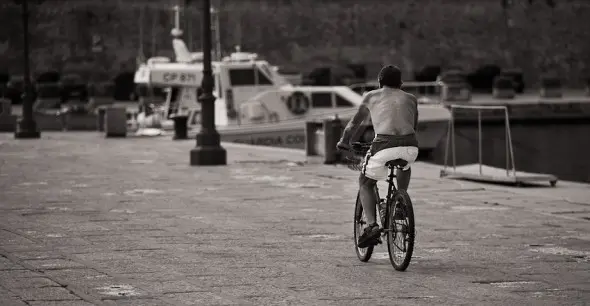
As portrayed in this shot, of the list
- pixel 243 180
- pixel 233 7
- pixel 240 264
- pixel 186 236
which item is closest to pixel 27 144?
pixel 243 180

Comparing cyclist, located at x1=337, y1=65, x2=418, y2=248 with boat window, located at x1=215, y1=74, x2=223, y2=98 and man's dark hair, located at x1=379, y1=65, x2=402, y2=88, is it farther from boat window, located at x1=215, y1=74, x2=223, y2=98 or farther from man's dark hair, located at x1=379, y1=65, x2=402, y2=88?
boat window, located at x1=215, y1=74, x2=223, y2=98

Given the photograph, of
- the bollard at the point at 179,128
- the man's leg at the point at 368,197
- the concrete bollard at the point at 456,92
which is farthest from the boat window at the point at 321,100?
the man's leg at the point at 368,197

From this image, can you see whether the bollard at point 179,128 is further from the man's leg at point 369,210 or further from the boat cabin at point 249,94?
the man's leg at point 369,210

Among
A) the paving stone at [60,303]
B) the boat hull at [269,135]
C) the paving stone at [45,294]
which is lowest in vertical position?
the boat hull at [269,135]

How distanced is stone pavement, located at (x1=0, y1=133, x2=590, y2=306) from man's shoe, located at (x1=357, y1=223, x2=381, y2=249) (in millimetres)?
228

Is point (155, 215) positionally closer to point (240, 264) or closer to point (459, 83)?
point (240, 264)

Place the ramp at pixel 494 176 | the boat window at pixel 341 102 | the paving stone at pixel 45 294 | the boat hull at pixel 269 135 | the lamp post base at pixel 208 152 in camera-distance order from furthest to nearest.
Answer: the boat window at pixel 341 102 < the boat hull at pixel 269 135 < the lamp post base at pixel 208 152 < the ramp at pixel 494 176 < the paving stone at pixel 45 294

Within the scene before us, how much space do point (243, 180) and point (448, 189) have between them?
3.54 metres

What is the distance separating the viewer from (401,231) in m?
12.9

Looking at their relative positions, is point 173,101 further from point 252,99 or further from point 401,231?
point 401,231

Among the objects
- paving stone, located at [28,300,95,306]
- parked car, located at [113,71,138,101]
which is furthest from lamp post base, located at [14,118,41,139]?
parked car, located at [113,71,138,101]

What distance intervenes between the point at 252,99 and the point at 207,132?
14.6m

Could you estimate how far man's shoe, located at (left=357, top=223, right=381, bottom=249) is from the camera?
13.3 m

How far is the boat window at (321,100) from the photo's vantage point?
4294 cm
